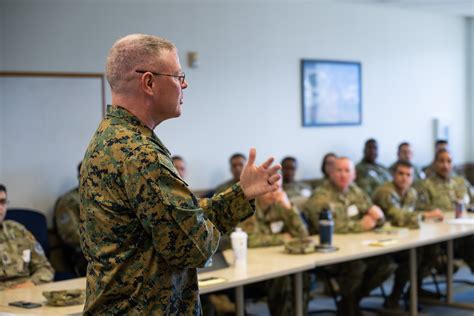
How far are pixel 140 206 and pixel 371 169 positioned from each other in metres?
7.18

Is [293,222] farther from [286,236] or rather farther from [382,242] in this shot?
[382,242]

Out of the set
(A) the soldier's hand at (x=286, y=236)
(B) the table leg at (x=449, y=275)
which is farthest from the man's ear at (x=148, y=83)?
(B) the table leg at (x=449, y=275)

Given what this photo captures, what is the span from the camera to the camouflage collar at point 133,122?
6.91 ft

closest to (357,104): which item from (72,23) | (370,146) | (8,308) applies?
(370,146)

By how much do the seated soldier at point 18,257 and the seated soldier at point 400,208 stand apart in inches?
112

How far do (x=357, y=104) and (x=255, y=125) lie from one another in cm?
185

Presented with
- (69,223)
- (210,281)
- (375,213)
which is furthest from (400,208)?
(210,281)

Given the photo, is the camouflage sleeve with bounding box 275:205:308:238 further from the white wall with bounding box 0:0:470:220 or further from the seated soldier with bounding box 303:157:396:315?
the white wall with bounding box 0:0:470:220

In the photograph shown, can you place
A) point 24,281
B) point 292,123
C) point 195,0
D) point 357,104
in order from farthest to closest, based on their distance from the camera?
point 357,104 < point 292,123 < point 195,0 < point 24,281

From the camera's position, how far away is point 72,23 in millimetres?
6574

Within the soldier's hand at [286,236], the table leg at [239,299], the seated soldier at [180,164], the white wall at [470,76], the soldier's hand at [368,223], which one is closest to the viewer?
the table leg at [239,299]

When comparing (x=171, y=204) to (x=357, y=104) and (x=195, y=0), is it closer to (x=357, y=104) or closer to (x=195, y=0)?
(x=195, y=0)

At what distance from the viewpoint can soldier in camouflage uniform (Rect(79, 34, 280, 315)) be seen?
78.4 inches

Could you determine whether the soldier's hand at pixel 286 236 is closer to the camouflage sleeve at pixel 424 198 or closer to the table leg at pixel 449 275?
the table leg at pixel 449 275
